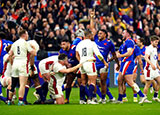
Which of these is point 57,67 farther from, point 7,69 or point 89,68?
point 7,69

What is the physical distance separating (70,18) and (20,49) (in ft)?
40.1

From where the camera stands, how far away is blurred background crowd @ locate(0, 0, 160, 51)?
21.6 meters

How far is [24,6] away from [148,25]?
8437 millimetres

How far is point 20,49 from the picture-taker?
12.4 metres

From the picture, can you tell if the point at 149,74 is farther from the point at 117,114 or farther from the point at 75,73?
the point at 117,114

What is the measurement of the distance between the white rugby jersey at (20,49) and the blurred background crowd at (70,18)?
558cm

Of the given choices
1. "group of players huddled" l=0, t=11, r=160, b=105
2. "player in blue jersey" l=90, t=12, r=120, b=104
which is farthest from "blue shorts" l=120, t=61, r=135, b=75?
"player in blue jersey" l=90, t=12, r=120, b=104

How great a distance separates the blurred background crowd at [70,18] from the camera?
21578 mm

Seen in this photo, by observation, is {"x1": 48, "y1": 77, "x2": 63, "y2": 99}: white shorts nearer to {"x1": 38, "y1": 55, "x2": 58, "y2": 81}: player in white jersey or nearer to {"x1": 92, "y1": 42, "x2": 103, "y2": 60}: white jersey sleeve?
{"x1": 38, "y1": 55, "x2": 58, "y2": 81}: player in white jersey

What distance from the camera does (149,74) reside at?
584 inches

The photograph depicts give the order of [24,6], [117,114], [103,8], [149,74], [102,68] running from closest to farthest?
[117,114] → [102,68] → [149,74] → [24,6] → [103,8]

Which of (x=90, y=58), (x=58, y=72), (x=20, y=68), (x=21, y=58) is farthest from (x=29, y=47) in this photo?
(x=90, y=58)

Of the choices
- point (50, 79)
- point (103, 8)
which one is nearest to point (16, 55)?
point (50, 79)

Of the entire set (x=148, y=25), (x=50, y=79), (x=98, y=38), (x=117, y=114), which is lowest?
(x=117, y=114)
